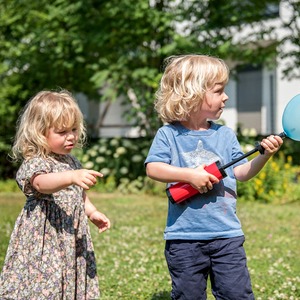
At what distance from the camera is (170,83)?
10.6 feet

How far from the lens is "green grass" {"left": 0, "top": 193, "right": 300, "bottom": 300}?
14.8 feet

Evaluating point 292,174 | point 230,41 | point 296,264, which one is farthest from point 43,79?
point 296,264

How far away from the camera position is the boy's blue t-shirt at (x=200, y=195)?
3.07 m

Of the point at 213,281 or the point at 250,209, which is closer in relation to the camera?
the point at 213,281

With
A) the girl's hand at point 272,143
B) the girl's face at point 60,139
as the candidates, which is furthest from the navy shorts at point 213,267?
the girl's face at point 60,139

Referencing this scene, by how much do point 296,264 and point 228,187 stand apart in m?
2.47

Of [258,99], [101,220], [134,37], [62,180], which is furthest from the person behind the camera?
[258,99]

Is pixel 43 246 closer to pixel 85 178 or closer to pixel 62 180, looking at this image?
pixel 62 180

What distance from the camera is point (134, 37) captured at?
36.1 ft

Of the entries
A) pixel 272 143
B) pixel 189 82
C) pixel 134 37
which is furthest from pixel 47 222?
pixel 134 37

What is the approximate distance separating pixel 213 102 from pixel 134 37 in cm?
805

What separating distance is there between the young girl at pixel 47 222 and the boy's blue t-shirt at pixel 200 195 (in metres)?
0.55

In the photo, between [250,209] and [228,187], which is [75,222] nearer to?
[228,187]

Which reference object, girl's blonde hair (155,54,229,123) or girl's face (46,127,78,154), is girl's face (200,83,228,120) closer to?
girl's blonde hair (155,54,229,123)
